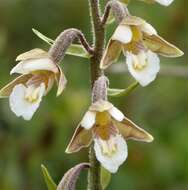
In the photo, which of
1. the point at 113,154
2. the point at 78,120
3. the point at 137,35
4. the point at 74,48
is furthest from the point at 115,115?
the point at 78,120

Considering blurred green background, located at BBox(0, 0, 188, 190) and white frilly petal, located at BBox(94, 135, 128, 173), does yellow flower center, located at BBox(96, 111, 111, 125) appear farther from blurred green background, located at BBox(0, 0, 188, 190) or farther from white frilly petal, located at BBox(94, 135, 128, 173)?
blurred green background, located at BBox(0, 0, 188, 190)

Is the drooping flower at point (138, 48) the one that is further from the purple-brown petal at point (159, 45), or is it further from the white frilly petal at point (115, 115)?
the white frilly petal at point (115, 115)

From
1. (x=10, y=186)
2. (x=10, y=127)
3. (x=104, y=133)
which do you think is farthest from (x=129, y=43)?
(x=10, y=127)

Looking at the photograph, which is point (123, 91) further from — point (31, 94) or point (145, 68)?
point (31, 94)

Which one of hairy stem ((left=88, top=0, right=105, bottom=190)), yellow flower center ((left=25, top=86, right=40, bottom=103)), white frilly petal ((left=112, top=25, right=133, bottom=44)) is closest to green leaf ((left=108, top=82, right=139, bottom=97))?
hairy stem ((left=88, top=0, right=105, bottom=190))

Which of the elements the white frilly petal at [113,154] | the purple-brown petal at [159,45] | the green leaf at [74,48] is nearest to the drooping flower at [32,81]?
the green leaf at [74,48]

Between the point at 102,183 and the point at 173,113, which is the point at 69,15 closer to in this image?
the point at 173,113

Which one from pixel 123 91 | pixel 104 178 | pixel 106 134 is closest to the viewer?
pixel 106 134
